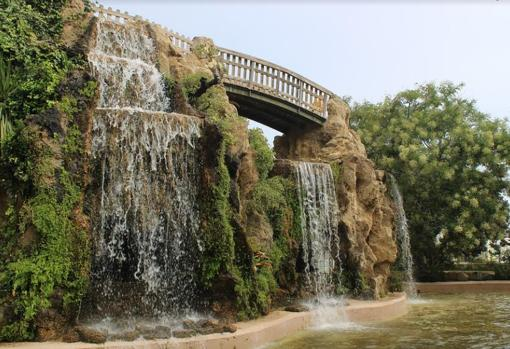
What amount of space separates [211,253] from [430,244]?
15158 millimetres

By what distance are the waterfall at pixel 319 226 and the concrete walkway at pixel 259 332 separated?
1.03 m

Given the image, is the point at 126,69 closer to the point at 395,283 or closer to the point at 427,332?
the point at 427,332

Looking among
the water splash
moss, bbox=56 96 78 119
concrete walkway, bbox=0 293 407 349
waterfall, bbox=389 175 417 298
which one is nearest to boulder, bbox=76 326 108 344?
concrete walkway, bbox=0 293 407 349

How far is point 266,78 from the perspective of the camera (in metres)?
16.6

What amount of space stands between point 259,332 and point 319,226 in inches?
211

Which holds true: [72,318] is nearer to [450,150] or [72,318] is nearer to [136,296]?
[136,296]

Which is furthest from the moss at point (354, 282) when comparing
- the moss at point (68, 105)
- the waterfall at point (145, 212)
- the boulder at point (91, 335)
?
the moss at point (68, 105)

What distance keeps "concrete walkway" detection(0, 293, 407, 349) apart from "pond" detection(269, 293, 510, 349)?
0.86 feet

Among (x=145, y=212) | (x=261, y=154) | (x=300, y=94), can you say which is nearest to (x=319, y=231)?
(x=261, y=154)

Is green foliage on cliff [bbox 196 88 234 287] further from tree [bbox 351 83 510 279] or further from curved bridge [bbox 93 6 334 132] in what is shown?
tree [bbox 351 83 510 279]

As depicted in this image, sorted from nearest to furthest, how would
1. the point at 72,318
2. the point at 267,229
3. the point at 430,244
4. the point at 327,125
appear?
the point at 72,318
the point at 267,229
the point at 327,125
the point at 430,244

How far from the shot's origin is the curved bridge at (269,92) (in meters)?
15.6

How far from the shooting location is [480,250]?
23.1 m

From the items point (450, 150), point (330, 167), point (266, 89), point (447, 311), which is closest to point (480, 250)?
point (450, 150)
